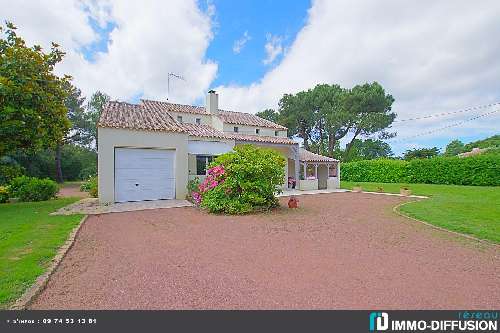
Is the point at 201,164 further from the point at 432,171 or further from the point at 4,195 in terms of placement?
the point at 432,171

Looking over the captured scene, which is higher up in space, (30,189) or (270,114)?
(270,114)

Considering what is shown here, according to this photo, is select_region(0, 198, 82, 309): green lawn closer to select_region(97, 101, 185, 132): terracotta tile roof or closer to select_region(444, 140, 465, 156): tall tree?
select_region(97, 101, 185, 132): terracotta tile roof

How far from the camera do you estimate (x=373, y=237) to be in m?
8.26

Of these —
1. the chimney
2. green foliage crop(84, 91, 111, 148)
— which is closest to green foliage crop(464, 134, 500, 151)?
the chimney

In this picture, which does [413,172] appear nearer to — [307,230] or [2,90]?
[307,230]

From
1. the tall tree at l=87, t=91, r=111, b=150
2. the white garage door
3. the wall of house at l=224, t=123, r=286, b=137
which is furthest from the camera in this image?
the tall tree at l=87, t=91, r=111, b=150

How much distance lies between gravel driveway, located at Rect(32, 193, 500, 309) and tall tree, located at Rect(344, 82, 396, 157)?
38266 mm

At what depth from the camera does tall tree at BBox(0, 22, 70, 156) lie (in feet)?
41.1

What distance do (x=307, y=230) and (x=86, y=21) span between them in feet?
43.9
